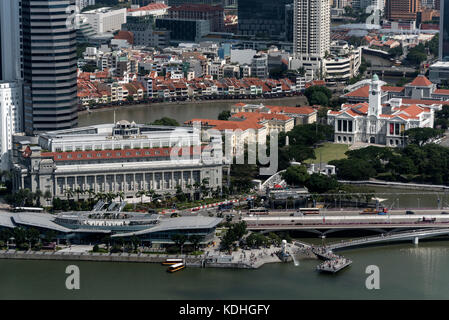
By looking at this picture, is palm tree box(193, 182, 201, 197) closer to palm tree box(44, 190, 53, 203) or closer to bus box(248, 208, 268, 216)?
bus box(248, 208, 268, 216)

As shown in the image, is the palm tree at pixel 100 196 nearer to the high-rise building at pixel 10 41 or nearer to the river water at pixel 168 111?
the high-rise building at pixel 10 41

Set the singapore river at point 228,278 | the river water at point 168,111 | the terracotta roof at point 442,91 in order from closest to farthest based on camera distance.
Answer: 1. the singapore river at point 228,278
2. the river water at point 168,111
3. the terracotta roof at point 442,91

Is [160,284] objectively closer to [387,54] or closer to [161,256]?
[161,256]

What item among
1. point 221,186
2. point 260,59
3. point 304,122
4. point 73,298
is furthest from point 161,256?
point 260,59

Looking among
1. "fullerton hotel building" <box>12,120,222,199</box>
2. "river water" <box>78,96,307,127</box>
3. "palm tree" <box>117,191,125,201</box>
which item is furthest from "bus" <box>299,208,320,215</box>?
"river water" <box>78,96,307,127</box>

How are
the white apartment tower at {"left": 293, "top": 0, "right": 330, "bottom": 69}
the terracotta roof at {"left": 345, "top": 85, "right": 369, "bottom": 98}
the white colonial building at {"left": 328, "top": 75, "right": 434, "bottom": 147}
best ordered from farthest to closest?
the white apartment tower at {"left": 293, "top": 0, "right": 330, "bottom": 69}, the terracotta roof at {"left": 345, "top": 85, "right": 369, "bottom": 98}, the white colonial building at {"left": 328, "top": 75, "right": 434, "bottom": 147}

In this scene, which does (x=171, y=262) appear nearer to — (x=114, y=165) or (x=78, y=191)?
(x=78, y=191)

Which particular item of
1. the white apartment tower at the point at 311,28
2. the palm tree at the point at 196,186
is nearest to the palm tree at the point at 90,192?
the palm tree at the point at 196,186

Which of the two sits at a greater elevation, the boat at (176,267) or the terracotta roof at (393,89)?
the terracotta roof at (393,89)
